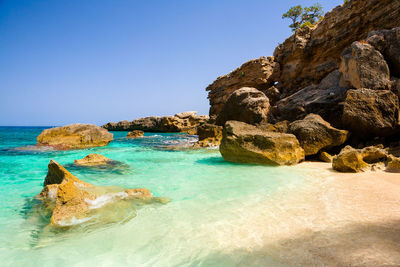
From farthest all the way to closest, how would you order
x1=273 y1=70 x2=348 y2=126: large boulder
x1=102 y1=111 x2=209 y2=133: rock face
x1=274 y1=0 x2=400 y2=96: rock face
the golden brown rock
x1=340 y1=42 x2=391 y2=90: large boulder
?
1. x1=102 y1=111 x2=209 y2=133: rock face
2. x1=274 y1=0 x2=400 y2=96: rock face
3. x1=273 y1=70 x2=348 y2=126: large boulder
4. x1=340 y1=42 x2=391 y2=90: large boulder
5. the golden brown rock

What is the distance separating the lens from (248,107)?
1371 cm

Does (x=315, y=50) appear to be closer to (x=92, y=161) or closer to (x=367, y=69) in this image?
(x=367, y=69)

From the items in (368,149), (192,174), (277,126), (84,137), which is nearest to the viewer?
(368,149)

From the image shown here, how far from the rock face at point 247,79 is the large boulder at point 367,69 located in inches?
702

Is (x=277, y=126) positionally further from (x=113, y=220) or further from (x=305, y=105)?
(x=113, y=220)

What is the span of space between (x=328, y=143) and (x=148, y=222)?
6600 mm

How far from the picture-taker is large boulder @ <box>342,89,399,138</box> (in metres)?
7.04

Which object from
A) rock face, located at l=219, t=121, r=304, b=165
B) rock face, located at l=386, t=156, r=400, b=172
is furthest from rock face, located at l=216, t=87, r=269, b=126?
rock face, located at l=386, t=156, r=400, b=172

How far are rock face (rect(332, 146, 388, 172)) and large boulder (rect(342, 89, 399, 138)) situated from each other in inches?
60.0

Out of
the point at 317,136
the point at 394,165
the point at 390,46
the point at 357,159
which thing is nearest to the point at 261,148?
the point at 317,136

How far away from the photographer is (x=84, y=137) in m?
15.4

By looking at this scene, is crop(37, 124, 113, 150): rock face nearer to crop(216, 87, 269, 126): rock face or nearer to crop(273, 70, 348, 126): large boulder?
crop(216, 87, 269, 126): rock face

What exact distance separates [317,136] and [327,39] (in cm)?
1703

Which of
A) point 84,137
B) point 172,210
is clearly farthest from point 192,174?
point 84,137
